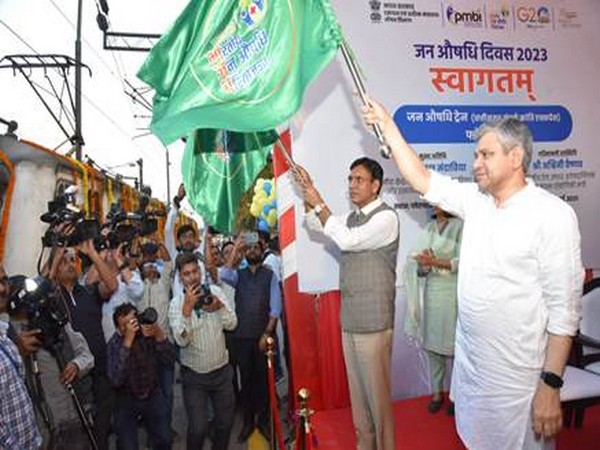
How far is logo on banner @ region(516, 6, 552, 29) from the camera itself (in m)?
4.11

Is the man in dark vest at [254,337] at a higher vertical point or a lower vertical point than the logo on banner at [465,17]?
lower

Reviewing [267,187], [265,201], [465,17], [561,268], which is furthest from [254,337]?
[561,268]

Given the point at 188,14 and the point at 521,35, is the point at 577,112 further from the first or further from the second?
the point at 188,14

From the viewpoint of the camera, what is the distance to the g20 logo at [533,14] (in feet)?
13.5

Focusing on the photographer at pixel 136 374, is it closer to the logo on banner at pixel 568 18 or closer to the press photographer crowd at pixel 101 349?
the press photographer crowd at pixel 101 349

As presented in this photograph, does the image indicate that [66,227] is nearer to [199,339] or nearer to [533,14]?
[199,339]

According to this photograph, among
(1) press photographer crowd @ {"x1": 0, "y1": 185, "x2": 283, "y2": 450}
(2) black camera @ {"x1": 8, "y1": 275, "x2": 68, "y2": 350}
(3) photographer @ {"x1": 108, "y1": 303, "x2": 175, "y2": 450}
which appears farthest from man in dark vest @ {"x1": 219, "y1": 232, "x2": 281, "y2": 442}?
(2) black camera @ {"x1": 8, "y1": 275, "x2": 68, "y2": 350}

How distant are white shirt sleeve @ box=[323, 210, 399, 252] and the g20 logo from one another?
2.06 metres

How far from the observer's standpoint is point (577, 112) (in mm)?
4242

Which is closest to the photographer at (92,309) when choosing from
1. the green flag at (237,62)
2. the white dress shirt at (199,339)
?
the white dress shirt at (199,339)

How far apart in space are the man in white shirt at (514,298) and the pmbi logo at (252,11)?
1.23 m

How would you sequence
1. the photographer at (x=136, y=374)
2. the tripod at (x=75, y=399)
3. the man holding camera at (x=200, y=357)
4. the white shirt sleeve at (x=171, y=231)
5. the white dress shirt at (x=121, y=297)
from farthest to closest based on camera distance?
1. the white shirt sleeve at (x=171, y=231)
2. the white dress shirt at (x=121, y=297)
3. the man holding camera at (x=200, y=357)
4. the photographer at (x=136, y=374)
5. the tripod at (x=75, y=399)

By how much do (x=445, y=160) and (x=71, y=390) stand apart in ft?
9.59

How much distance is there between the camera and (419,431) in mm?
3543
